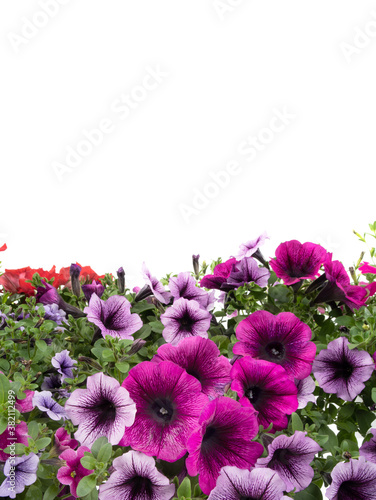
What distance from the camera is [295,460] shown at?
0.78 m

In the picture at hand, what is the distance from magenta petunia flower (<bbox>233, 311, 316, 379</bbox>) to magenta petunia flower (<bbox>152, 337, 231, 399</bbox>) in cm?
6

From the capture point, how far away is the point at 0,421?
0.78 m

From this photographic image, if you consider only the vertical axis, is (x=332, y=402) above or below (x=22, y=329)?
below

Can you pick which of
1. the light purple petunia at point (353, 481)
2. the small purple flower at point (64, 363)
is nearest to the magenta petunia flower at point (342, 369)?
the light purple petunia at point (353, 481)

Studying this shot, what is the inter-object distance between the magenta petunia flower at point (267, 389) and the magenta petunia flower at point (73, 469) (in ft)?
0.83

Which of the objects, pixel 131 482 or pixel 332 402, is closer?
pixel 131 482

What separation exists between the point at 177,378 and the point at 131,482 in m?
0.16

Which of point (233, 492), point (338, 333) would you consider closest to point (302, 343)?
point (338, 333)

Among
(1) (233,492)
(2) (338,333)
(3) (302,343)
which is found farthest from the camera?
(2) (338,333)

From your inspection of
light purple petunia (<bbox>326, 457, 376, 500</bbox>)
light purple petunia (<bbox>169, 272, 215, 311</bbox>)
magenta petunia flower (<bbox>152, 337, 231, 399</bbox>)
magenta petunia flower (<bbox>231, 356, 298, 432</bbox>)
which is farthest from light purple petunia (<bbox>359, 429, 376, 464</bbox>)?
light purple petunia (<bbox>169, 272, 215, 311</bbox>)

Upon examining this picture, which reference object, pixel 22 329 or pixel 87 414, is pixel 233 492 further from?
pixel 22 329

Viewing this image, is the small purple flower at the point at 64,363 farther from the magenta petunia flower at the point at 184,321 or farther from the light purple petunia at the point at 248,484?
the light purple petunia at the point at 248,484

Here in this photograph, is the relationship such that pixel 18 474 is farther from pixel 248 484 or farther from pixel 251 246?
pixel 251 246

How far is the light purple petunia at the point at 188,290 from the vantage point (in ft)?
3.26
